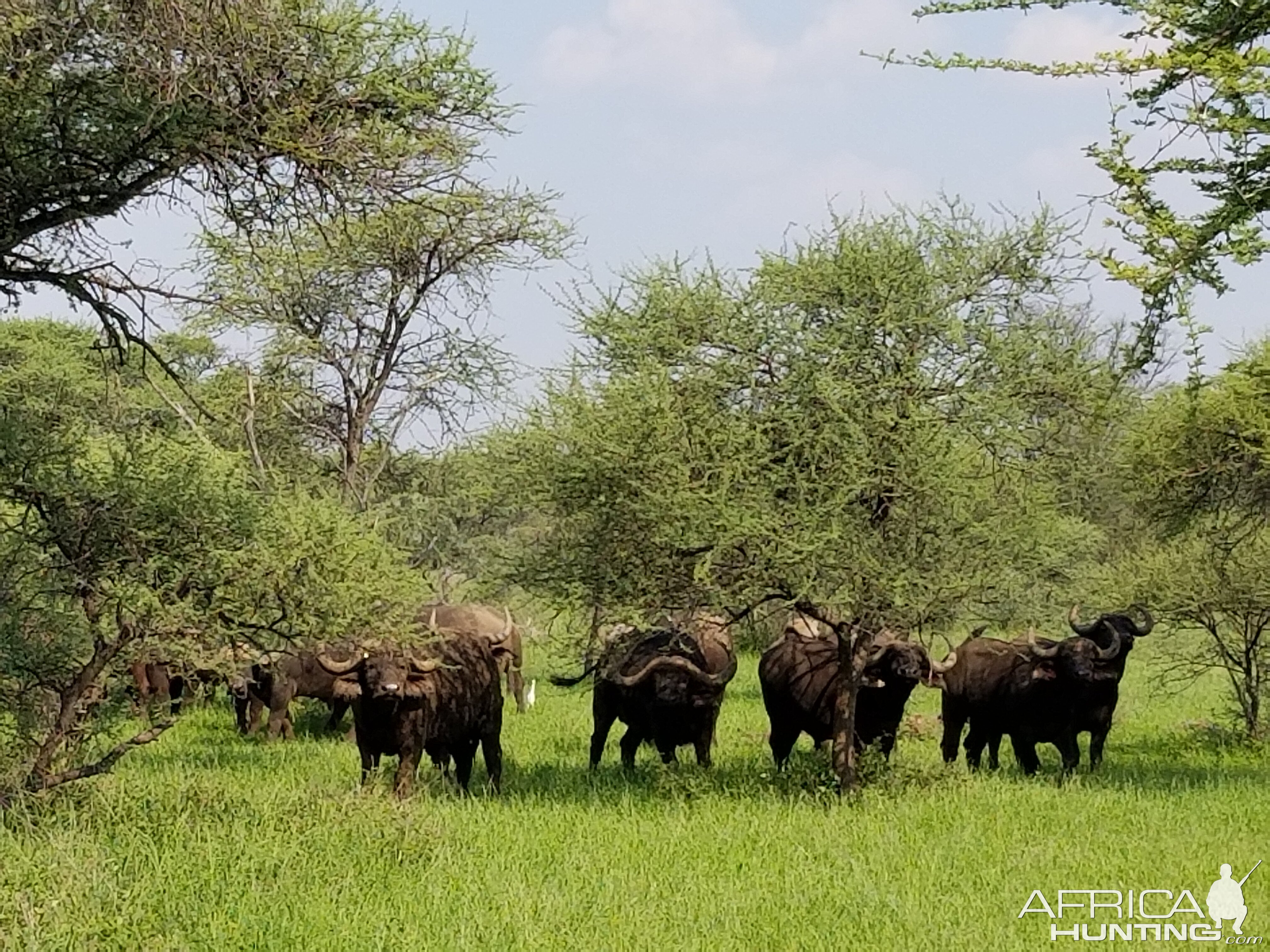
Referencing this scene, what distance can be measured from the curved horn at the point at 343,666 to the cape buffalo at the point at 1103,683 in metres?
7.41

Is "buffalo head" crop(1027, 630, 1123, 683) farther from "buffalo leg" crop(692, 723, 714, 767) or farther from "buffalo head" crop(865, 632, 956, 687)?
"buffalo leg" crop(692, 723, 714, 767)

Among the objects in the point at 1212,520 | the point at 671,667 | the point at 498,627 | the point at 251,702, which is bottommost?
the point at 251,702

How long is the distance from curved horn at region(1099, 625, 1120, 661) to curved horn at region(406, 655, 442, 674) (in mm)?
6962

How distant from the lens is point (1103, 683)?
584 inches

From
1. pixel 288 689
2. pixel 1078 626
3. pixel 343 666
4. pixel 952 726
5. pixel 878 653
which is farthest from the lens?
pixel 288 689

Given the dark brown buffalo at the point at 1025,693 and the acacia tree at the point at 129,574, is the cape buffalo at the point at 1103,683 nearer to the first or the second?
the dark brown buffalo at the point at 1025,693

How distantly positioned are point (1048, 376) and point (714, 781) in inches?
185

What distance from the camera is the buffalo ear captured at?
41.1 feet

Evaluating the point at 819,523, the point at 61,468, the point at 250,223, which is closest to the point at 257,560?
the point at 61,468

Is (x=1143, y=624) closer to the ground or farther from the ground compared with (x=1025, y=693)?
farther from the ground

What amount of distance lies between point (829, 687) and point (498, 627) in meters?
→ 9.66

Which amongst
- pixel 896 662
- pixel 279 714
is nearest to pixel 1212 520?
pixel 896 662

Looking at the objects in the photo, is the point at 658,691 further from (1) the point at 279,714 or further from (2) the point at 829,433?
(1) the point at 279,714

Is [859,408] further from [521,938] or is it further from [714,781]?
[521,938]
